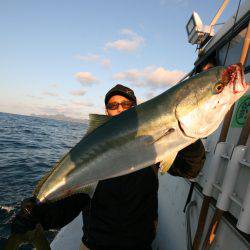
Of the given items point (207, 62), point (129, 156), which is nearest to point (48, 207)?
point (129, 156)

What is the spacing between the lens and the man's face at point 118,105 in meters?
3.75

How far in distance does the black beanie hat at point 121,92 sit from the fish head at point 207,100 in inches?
61.3

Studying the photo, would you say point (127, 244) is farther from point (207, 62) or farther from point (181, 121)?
point (207, 62)

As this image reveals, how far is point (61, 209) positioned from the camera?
374 centimetres

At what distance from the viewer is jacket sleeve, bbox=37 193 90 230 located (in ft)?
12.0

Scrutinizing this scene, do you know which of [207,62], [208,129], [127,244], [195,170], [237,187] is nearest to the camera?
[208,129]

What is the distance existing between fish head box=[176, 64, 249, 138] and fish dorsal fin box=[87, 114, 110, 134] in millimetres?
793

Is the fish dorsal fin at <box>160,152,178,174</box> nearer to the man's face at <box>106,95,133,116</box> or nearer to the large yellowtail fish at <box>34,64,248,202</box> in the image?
the large yellowtail fish at <box>34,64,248,202</box>

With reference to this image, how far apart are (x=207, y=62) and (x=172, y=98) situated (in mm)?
3671

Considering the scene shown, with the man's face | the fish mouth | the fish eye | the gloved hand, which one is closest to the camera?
the fish mouth

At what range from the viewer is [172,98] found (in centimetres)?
237

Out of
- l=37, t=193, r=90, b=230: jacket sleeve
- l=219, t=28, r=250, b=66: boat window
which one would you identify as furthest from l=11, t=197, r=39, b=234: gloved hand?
l=219, t=28, r=250, b=66: boat window

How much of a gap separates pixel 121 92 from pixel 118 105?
20 centimetres

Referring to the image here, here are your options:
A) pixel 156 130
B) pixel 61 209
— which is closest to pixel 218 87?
pixel 156 130
